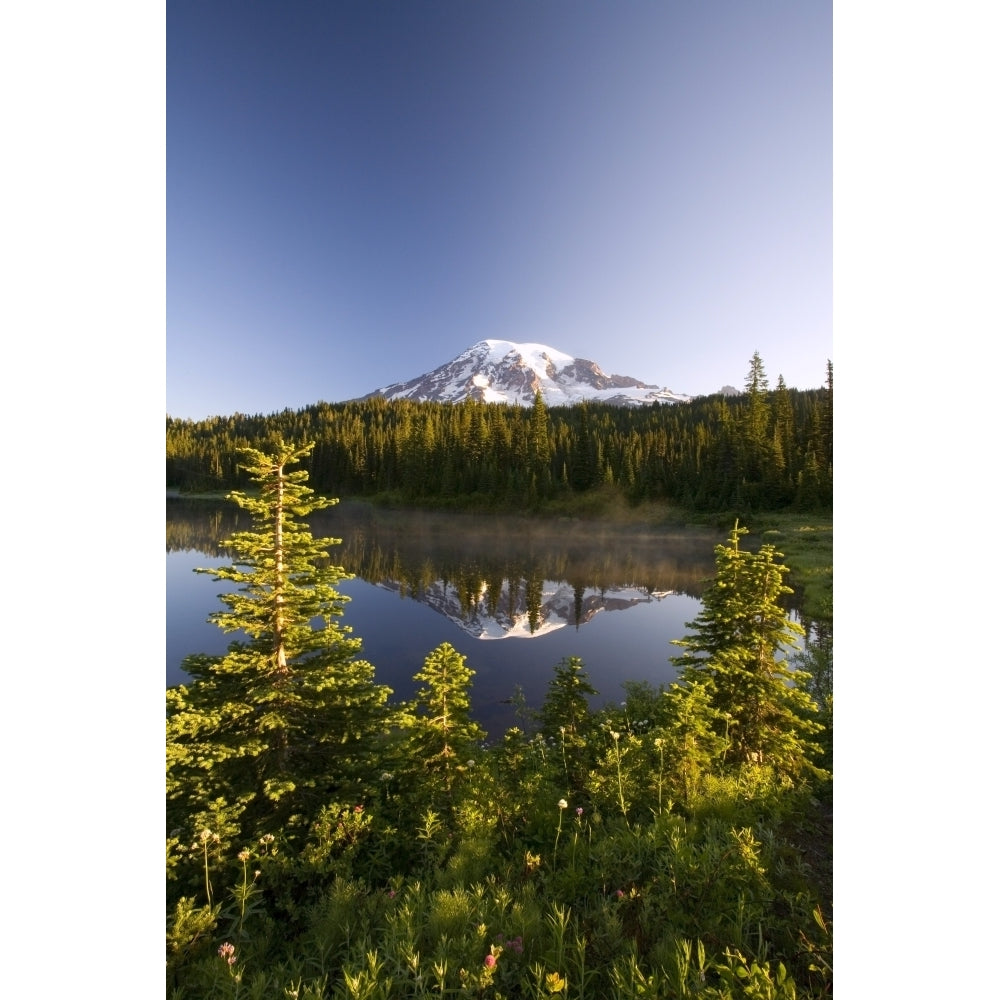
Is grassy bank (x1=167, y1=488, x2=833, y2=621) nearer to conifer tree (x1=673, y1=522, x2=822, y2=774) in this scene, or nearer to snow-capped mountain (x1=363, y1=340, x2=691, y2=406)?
conifer tree (x1=673, y1=522, x2=822, y2=774)

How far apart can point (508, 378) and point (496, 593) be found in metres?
A: 3.68

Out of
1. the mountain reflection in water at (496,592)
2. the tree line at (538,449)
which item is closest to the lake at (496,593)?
the mountain reflection in water at (496,592)

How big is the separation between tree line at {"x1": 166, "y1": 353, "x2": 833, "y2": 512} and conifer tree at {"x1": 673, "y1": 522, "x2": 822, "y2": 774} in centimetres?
83

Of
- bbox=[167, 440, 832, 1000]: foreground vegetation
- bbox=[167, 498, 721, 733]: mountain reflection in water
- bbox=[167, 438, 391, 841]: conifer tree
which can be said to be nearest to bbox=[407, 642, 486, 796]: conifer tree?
bbox=[167, 440, 832, 1000]: foreground vegetation

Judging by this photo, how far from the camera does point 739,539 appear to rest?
4.16 meters

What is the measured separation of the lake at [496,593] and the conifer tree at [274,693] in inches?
42.9

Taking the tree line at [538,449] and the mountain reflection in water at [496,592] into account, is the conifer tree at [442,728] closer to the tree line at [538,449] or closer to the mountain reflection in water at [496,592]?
the mountain reflection in water at [496,592]

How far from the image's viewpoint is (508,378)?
5.30 metres

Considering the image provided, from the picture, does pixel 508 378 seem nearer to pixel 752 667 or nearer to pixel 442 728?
pixel 442 728

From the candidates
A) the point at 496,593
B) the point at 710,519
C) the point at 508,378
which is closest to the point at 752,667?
the point at 710,519
